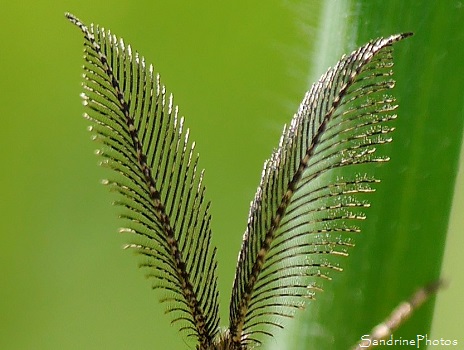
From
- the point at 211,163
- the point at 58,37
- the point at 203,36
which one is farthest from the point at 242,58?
the point at 58,37

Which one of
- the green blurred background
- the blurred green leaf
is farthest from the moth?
the green blurred background

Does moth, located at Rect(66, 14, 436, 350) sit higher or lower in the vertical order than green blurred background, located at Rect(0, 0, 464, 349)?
lower

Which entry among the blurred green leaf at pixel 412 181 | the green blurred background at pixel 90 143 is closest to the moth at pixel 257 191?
the blurred green leaf at pixel 412 181

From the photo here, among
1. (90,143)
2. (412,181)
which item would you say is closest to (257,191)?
(412,181)

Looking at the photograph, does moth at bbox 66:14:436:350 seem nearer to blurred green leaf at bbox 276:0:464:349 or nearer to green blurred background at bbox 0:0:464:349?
blurred green leaf at bbox 276:0:464:349

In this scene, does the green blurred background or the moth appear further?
the green blurred background

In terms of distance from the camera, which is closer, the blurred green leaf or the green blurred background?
the blurred green leaf
